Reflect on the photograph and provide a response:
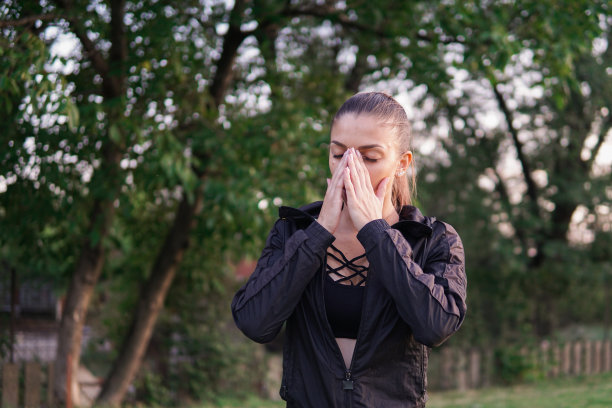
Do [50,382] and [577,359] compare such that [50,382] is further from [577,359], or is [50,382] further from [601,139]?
[601,139]

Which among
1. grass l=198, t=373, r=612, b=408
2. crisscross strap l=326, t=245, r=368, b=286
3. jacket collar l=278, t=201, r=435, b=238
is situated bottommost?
grass l=198, t=373, r=612, b=408

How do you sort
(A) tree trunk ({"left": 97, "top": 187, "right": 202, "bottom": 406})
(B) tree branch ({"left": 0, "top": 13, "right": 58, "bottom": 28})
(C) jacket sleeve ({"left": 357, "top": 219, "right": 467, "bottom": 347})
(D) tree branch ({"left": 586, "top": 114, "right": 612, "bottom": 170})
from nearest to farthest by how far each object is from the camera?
1. (C) jacket sleeve ({"left": 357, "top": 219, "right": 467, "bottom": 347})
2. (B) tree branch ({"left": 0, "top": 13, "right": 58, "bottom": 28})
3. (A) tree trunk ({"left": 97, "top": 187, "right": 202, "bottom": 406})
4. (D) tree branch ({"left": 586, "top": 114, "right": 612, "bottom": 170})

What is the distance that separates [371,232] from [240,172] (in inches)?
182

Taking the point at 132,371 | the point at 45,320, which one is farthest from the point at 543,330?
the point at 45,320

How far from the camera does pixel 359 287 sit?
6.68ft

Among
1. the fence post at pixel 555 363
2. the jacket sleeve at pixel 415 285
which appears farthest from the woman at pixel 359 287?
the fence post at pixel 555 363

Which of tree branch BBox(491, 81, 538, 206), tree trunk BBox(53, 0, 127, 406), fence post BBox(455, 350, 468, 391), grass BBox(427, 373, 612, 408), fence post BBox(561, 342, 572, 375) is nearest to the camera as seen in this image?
tree trunk BBox(53, 0, 127, 406)

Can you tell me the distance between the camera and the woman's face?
80.9 inches

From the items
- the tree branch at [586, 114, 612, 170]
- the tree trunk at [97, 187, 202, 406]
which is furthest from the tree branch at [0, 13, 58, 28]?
the tree branch at [586, 114, 612, 170]

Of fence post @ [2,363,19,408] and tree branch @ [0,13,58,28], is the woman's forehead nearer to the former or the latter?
tree branch @ [0,13,58,28]

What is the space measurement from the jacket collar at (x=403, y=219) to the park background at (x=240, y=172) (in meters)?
3.00

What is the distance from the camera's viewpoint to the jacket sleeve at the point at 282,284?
1.92m

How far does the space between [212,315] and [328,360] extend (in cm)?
894

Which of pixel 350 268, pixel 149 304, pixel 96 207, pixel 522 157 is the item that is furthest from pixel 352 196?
pixel 522 157
